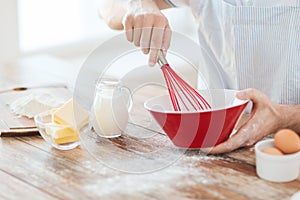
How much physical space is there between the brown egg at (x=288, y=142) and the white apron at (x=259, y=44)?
16.1 inches

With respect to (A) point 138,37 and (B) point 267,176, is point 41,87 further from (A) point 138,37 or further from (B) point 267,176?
(B) point 267,176

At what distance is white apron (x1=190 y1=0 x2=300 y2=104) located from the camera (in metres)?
1.47

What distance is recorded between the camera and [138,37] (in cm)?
133

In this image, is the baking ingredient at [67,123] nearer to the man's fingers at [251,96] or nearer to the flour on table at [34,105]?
the flour on table at [34,105]

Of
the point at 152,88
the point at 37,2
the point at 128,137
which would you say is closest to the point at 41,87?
the point at 152,88

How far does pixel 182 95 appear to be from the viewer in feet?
4.37

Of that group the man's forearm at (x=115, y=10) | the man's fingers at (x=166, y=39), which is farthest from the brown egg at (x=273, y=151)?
the man's forearm at (x=115, y=10)

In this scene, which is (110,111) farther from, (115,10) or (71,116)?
(115,10)

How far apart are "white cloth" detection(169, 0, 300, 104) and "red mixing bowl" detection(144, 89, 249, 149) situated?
0.93 ft

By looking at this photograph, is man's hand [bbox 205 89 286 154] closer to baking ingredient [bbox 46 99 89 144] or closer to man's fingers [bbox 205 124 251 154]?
man's fingers [bbox 205 124 251 154]

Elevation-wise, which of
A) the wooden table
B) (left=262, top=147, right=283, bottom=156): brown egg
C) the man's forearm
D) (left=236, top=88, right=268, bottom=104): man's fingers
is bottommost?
the wooden table

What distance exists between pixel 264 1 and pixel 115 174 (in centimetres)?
61

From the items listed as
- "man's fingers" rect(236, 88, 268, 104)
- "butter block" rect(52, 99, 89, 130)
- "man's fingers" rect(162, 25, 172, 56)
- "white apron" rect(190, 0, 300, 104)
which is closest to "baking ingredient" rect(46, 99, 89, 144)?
"butter block" rect(52, 99, 89, 130)

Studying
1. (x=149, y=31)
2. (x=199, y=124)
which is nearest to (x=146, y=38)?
(x=149, y=31)
